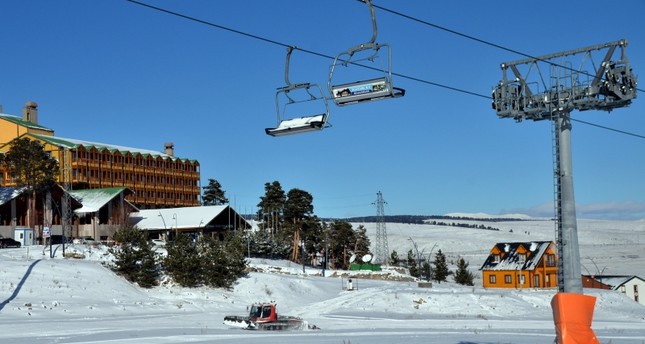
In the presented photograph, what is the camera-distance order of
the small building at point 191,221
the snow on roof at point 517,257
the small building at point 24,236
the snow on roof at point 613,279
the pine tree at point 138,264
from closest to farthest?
the pine tree at point 138,264 → the small building at point 24,236 → the snow on roof at point 517,257 → the small building at point 191,221 → the snow on roof at point 613,279

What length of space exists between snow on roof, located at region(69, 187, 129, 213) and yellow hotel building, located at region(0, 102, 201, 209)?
4.73 m

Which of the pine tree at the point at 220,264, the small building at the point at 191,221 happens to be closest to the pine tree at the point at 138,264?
the pine tree at the point at 220,264

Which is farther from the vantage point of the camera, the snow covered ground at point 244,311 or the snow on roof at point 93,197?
the snow on roof at point 93,197

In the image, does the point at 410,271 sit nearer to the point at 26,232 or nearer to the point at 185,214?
the point at 185,214

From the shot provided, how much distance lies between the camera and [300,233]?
118 metres

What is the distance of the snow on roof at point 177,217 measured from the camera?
4259 inches

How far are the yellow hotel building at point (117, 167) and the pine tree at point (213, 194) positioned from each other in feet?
23.5

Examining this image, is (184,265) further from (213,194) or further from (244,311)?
(213,194)

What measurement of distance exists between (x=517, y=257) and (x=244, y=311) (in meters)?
48.2

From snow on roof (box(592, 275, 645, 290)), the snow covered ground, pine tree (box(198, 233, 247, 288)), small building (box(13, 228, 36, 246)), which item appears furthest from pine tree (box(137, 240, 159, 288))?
snow on roof (box(592, 275, 645, 290))

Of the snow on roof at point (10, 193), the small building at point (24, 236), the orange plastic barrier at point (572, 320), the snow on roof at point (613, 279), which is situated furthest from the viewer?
the snow on roof at point (613, 279)

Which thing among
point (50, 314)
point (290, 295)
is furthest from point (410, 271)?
point (50, 314)

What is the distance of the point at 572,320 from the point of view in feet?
46.6

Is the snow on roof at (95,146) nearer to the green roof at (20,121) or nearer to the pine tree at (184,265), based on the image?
the green roof at (20,121)
